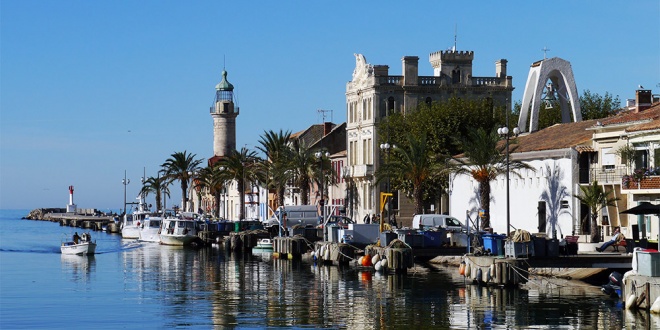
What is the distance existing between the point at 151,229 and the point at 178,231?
9.86 m

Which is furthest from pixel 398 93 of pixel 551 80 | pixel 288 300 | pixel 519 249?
pixel 288 300

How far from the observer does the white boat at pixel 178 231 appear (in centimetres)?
10606

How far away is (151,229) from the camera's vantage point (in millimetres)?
116438

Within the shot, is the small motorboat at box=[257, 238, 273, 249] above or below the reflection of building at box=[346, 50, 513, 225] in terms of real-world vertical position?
below

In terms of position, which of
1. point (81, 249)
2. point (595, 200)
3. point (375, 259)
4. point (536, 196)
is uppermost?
point (536, 196)

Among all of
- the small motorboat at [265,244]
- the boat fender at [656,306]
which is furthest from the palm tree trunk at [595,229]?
the small motorboat at [265,244]

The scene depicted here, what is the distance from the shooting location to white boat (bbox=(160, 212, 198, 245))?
10606 centimetres

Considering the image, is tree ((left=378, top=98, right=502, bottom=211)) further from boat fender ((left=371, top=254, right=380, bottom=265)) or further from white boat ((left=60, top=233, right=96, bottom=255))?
boat fender ((left=371, top=254, right=380, bottom=265))

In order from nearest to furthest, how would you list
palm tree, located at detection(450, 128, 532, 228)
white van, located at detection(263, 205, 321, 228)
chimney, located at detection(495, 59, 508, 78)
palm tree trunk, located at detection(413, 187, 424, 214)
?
palm tree, located at detection(450, 128, 532, 228)
palm tree trunk, located at detection(413, 187, 424, 214)
white van, located at detection(263, 205, 321, 228)
chimney, located at detection(495, 59, 508, 78)

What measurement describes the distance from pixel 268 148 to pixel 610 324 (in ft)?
249

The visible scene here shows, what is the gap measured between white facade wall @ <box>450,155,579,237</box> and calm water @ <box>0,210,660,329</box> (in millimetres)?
10072

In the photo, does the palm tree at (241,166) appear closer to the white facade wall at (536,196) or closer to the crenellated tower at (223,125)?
the white facade wall at (536,196)

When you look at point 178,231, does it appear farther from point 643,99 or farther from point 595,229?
point 595,229

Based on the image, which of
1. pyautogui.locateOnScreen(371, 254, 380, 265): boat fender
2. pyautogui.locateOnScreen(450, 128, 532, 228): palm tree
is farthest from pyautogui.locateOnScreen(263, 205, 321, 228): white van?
pyautogui.locateOnScreen(371, 254, 380, 265): boat fender
